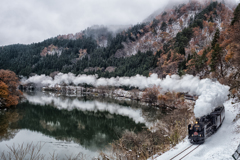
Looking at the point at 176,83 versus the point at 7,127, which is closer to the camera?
the point at 7,127

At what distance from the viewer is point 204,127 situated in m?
11.0

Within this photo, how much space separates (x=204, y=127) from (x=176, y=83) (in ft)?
114

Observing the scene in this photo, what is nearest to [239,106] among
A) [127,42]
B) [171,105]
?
[171,105]

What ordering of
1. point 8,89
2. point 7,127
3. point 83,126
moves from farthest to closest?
point 8,89, point 83,126, point 7,127

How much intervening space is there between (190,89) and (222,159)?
30891 millimetres

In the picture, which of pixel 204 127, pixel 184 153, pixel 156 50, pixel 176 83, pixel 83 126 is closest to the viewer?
pixel 184 153

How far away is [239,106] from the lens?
16.3 metres

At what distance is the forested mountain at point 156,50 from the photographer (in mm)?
52978

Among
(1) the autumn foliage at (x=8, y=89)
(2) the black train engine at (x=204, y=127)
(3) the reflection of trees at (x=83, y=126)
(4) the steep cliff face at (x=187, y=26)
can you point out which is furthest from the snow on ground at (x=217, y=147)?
(4) the steep cliff face at (x=187, y=26)

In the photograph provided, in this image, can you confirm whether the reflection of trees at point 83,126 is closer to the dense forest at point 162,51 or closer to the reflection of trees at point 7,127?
the reflection of trees at point 7,127

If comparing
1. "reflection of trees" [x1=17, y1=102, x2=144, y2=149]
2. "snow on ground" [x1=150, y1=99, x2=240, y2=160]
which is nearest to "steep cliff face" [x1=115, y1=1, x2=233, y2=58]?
"reflection of trees" [x1=17, y1=102, x2=144, y2=149]

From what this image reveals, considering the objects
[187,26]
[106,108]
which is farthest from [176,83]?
[187,26]

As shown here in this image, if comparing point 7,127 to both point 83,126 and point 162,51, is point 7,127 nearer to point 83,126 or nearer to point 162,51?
point 83,126

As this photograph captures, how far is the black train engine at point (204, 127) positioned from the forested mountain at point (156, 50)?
2343cm
